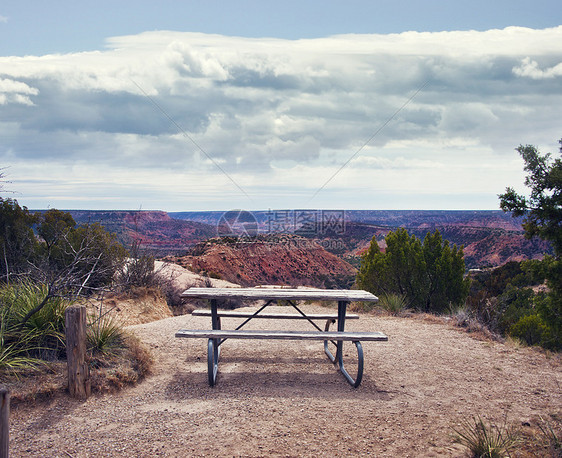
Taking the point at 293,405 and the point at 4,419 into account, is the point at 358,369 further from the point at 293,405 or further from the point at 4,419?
the point at 4,419

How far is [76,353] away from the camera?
4.29m

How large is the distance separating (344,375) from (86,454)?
3.05 m

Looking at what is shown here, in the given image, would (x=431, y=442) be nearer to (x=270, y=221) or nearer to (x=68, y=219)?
(x=68, y=219)

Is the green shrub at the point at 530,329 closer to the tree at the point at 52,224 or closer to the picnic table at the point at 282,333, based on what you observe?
the picnic table at the point at 282,333

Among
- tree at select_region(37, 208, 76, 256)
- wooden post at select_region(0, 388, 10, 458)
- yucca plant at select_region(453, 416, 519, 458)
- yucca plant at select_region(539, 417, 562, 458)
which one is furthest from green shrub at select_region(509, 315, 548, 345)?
tree at select_region(37, 208, 76, 256)

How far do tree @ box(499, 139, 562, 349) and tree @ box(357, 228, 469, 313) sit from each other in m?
4.60

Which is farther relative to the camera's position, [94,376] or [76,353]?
[94,376]

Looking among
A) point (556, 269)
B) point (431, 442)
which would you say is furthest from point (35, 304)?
point (556, 269)

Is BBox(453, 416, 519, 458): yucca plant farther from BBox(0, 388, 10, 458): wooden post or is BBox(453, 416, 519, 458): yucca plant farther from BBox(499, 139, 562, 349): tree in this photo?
BBox(499, 139, 562, 349): tree

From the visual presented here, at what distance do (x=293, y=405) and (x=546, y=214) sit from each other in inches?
284

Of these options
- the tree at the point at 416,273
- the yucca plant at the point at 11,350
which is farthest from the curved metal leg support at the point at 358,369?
the tree at the point at 416,273

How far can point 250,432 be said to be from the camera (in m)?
3.75

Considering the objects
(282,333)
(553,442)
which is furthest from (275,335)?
(553,442)

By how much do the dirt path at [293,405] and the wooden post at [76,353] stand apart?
177 mm
